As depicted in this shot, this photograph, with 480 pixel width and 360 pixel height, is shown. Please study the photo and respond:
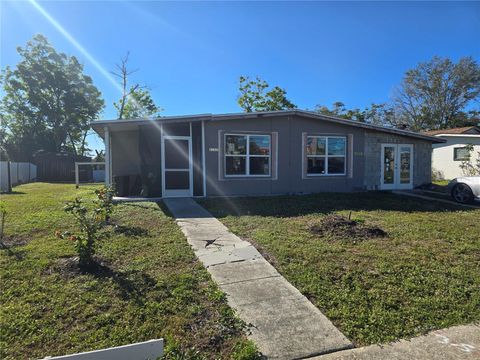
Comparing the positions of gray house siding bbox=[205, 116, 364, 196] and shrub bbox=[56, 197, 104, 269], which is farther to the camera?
gray house siding bbox=[205, 116, 364, 196]

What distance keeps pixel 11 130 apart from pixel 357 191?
38.8m

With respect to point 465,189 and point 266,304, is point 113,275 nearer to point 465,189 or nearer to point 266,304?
point 266,304

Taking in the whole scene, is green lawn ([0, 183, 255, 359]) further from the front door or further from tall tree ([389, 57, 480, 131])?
tall tree ([389, 57, 480, 131])

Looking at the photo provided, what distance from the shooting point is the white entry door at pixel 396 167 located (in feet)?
46.5

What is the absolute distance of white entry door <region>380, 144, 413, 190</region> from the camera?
14.2 metres

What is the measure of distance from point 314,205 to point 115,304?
7.56 m

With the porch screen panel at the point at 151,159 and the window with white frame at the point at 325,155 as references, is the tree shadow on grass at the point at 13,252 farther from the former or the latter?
the window with white frame at the point at 325,155

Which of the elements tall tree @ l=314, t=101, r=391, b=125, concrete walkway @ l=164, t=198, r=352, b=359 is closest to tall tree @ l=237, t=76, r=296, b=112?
tall tree @ l=314, t=101, r=391, b=125

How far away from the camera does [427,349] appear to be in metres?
2.66

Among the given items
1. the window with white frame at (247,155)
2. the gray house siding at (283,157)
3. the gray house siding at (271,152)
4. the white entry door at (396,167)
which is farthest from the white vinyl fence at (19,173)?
the white entry door at (396,167)

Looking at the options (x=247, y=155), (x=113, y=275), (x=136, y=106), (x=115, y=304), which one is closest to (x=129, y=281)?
(x=113, y=275)

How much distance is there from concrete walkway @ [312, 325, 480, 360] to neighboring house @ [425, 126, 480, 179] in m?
21.3

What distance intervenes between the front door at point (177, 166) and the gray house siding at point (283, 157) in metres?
0.76

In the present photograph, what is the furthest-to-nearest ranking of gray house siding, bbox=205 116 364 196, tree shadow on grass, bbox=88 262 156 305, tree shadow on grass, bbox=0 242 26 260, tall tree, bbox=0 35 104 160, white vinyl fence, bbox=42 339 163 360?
tall tree, bbox=0 35 104 160 < gray house siding, bbox=205 116 364 196 < tree shadow on grass, bbox=0 242 26 260 < tree shadow on grass, bbox=88 262 156 305 < white vinyl fence, bbox=42 339 163 360
